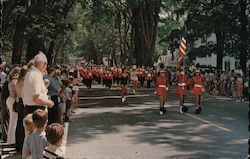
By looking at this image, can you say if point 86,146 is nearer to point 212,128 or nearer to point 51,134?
point 212,128

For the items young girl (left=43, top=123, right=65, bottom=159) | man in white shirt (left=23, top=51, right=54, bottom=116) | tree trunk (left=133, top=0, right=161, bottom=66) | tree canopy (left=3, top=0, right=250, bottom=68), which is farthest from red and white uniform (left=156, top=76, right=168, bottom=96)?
tree trunk (left=133, top=0, right=161, bottom=66)

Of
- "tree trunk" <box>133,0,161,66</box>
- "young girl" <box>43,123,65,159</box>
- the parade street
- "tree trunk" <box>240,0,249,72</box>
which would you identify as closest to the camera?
"young girl" <box>43,123,65,159</box>

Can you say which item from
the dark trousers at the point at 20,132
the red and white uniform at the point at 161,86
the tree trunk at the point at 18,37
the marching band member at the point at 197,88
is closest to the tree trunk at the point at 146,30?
the tree trunk at the point at 18,37

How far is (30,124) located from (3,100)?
451cm

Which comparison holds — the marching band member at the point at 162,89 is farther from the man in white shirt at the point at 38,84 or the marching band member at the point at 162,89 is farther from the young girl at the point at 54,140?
the young girl at the point at 54,140

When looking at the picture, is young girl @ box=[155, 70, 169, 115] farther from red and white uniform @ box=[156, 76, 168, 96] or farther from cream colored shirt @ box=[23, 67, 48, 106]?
cream colored shirt @ box=[23, 67, 48, 106]

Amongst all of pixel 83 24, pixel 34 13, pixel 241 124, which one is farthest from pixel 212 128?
pixel 83 24

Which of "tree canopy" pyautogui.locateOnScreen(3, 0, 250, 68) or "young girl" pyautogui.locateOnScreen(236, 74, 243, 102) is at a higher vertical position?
"tree canopy" pyautogui.locateOnScreen(3, 0, 250, 68)

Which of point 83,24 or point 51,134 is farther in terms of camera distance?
point 83,24

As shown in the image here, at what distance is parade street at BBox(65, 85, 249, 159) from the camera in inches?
388

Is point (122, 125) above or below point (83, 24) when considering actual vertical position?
below

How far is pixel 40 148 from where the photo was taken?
226 inches

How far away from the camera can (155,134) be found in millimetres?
12492

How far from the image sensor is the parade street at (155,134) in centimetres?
985
